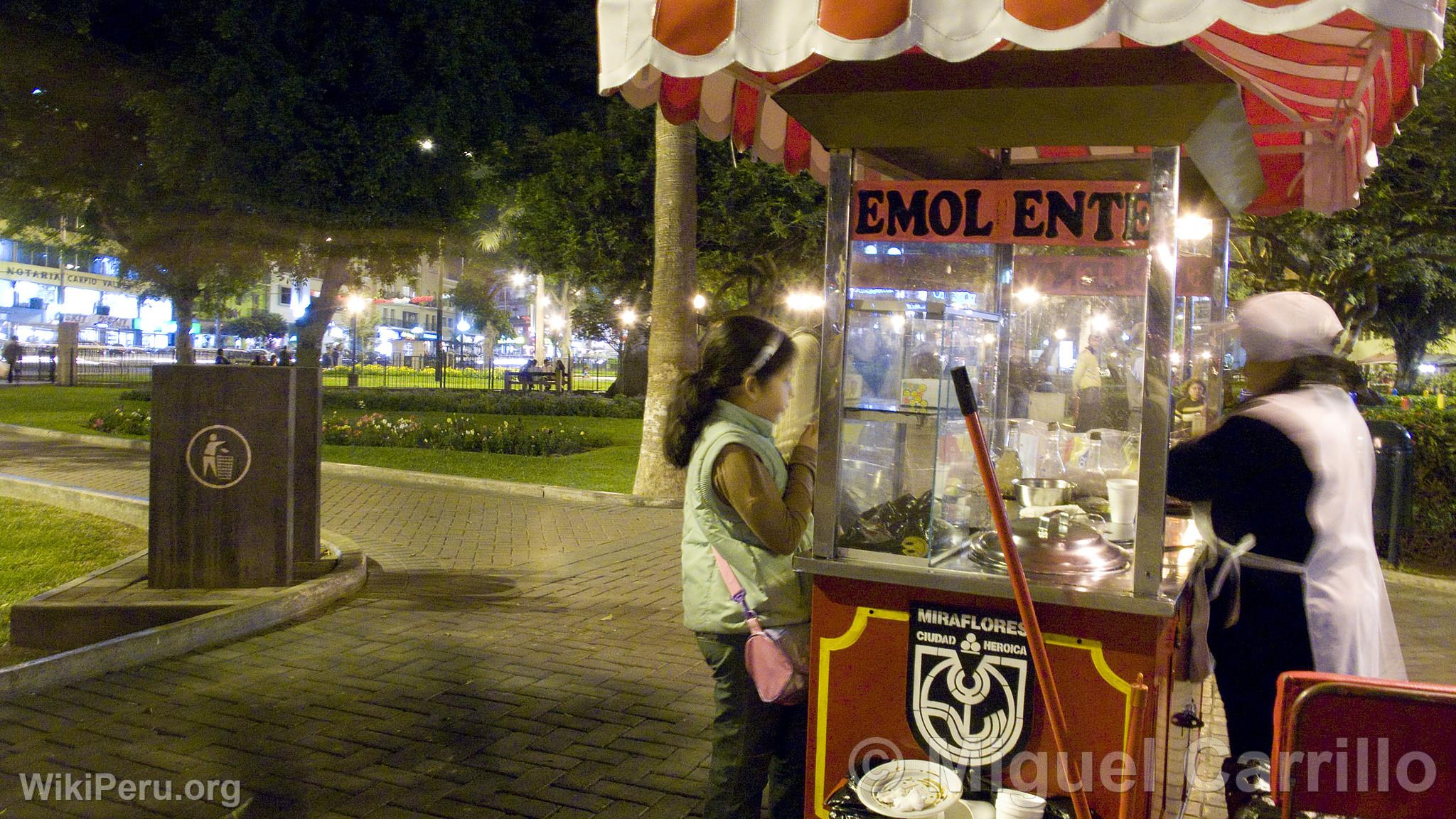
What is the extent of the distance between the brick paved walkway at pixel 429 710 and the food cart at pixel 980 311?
4.43 ft

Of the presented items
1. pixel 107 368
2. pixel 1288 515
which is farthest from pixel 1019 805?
pixel 107 368

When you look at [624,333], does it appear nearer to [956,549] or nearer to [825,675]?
[956,549]

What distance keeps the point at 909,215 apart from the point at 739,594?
1234 mm

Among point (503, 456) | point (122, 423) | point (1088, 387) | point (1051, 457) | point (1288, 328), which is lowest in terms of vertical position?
point (503, 456)

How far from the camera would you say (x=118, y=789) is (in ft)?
12.8

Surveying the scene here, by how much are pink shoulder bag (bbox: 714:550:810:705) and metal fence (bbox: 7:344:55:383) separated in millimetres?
36767

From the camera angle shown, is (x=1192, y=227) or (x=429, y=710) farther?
(x=429, y=710)

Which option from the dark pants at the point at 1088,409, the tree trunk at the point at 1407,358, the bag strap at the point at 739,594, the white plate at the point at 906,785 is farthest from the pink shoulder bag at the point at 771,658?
the tree trunk at the point at 1407,358

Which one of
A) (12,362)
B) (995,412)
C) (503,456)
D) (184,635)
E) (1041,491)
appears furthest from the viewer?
(12,362)

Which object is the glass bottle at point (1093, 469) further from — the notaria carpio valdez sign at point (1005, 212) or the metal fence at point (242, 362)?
the metal fence at point (242, 362)

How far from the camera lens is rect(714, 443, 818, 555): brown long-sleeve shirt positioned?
2.89 meters

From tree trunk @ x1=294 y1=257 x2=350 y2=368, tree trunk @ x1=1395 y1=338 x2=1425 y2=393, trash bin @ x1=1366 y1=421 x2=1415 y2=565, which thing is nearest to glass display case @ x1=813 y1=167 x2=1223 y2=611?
trash bin @ x1=1366 y1=421 x2=1415 y2=565

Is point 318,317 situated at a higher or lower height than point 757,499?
higher

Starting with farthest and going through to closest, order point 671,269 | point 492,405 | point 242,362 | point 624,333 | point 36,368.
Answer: point 242,362, point 36,368, point 624,333, point 492,405, point 671,269
